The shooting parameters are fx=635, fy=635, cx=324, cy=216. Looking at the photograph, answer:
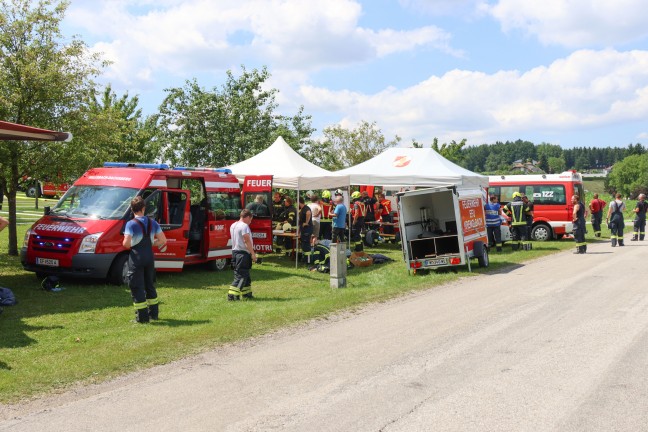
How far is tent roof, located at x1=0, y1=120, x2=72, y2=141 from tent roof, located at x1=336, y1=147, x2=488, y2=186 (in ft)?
35.4

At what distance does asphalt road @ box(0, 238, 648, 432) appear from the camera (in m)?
5.15

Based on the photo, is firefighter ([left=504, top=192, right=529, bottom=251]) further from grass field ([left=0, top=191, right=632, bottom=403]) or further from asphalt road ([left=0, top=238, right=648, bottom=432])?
asphalt road ([left=0, top=238, right=648, bottom=432])

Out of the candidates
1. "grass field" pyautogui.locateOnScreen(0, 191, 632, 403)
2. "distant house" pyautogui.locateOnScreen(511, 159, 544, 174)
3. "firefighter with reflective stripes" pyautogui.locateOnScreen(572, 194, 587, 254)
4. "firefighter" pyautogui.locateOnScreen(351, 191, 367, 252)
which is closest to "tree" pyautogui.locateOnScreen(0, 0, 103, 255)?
"grass field" pyautogui.locateOnScreen(0, 191, 632, 403)

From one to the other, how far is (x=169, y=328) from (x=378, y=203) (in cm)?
1576

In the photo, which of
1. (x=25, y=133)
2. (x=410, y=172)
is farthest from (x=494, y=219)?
(x=25, y=133)

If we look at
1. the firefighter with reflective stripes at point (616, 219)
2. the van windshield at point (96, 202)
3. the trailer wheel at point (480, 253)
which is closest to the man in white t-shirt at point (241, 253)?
the van windshield at point (96, 202)

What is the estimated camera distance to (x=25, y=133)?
10750 millimetres

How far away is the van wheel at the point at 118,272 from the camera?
12.4 metres

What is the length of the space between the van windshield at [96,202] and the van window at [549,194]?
16.2m

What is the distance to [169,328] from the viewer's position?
8.95 metres

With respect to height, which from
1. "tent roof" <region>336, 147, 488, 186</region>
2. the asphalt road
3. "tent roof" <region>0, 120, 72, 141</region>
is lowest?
the asphalt road

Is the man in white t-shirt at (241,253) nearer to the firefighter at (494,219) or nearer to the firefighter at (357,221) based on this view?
→ the firefighter at (357,221)

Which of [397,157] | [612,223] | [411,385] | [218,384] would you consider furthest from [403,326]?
[612,223]

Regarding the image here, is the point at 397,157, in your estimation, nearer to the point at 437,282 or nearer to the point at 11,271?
the point at 437,282
